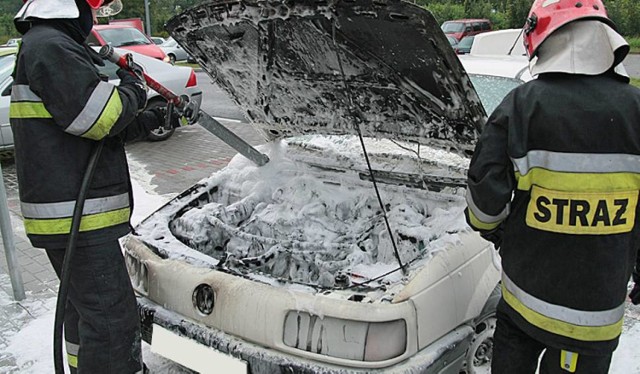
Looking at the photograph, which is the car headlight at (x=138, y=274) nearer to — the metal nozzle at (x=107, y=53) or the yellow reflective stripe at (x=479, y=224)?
the metal nozzle at (x=107, y=53)

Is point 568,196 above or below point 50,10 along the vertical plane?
below

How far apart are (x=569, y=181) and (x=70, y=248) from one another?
1.82m

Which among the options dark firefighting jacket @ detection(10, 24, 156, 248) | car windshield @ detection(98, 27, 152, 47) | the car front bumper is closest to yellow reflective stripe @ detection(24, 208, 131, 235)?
dark firefighting jacket @ detection(10, 24, 156, 248)

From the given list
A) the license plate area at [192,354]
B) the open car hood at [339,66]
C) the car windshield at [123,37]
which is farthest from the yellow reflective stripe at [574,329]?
the car windshield at [123,37]

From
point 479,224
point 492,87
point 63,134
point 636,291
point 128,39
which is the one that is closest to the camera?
point 479,224

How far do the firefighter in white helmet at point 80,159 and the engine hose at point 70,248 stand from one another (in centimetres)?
5

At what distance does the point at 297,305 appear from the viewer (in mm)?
2113

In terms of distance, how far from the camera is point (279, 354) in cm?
210

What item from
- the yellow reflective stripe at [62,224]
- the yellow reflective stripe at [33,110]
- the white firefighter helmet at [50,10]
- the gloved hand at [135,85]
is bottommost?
the yellow reflective stripe at [62,224]

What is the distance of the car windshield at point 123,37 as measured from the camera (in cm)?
1139

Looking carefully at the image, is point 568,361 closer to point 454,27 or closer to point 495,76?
point 495,76

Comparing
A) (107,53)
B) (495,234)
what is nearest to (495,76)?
(495,234)

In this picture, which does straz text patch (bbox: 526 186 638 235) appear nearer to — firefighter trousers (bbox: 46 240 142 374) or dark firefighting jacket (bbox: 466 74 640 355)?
dark firefighting jacket (bbox: 466 74 640 355)

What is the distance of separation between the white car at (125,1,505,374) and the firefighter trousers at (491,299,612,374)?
7.0 inches
